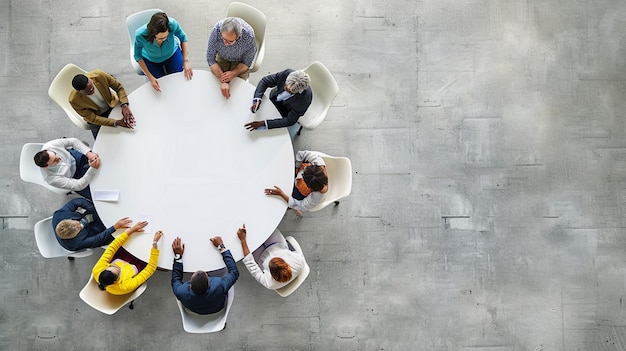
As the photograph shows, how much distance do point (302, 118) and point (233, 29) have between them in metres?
0.97

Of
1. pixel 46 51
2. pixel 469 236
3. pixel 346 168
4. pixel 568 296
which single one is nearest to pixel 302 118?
pixel 346 168

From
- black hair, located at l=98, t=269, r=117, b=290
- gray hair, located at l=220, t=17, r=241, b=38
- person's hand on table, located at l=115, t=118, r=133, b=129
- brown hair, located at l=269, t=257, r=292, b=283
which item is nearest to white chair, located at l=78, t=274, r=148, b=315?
black hair, located at l=98, t=269, r=117, b=290

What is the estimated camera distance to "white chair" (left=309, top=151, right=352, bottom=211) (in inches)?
144

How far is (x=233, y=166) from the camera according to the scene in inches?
138

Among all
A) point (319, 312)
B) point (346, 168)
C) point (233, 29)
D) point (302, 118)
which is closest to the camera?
point (233, 29)

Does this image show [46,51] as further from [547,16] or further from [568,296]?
[568,296]

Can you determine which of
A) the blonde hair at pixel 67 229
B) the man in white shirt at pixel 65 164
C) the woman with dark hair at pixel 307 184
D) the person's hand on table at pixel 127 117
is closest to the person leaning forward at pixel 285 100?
the woman with dark hair at pixel 307 184

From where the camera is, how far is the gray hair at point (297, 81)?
3273 millimetres

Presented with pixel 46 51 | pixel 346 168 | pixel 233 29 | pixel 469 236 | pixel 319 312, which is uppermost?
pixel 233 29

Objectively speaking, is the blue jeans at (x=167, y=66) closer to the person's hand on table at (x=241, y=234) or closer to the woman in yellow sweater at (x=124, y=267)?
the woman in yellow sweater at (x=124, y=267)

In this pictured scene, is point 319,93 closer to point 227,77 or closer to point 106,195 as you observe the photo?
point 227,77

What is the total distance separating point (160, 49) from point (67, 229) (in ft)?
5.07

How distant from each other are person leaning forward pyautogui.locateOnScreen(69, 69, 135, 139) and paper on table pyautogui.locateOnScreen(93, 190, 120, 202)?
519 mm

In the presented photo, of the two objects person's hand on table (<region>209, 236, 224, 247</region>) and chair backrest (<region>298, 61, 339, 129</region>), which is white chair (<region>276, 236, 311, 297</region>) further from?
chair backrest (<region>298, 61, 339, 129</region>)
